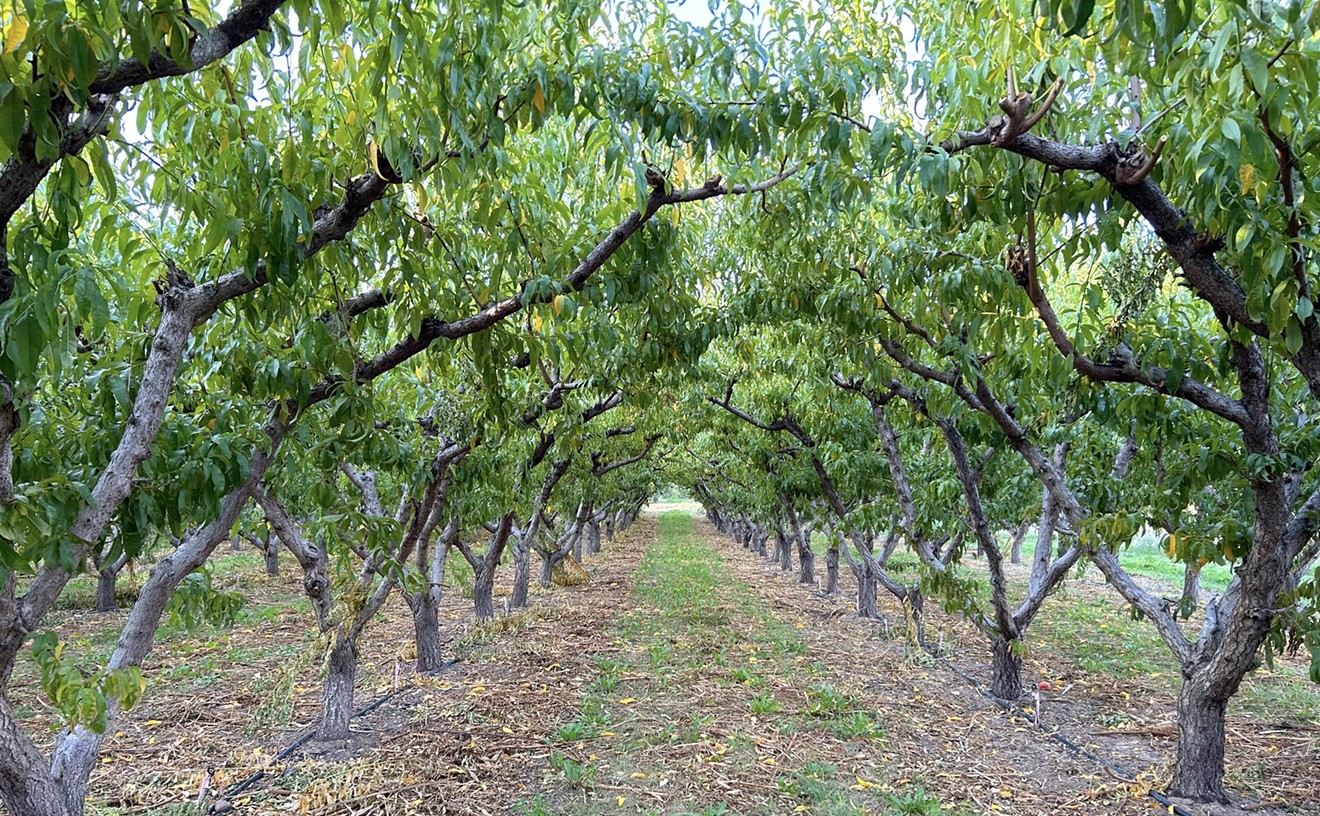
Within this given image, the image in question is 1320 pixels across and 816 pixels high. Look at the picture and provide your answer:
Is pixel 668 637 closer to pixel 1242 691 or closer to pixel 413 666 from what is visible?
pixel 413 666

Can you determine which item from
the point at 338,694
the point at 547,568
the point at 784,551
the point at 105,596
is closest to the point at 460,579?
the point at 338,694

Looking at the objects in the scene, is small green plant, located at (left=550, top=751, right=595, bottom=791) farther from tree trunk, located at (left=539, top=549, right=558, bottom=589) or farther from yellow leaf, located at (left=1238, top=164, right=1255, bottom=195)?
tree trunk, located at (left=539, top=549, right=558, bottom=589)

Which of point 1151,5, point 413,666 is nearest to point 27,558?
point 1151,5

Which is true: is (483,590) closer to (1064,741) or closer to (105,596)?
(105,596)

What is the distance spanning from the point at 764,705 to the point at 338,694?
3714 millimetres

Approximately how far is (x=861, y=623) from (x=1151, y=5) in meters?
11.8

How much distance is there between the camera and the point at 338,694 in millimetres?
6309

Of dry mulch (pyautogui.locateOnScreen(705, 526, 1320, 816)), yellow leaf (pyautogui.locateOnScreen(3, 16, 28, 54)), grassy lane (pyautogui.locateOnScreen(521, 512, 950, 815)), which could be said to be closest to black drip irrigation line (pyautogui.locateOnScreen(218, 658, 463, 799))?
grassy lane (pyautogui.locateOnScreen(521, 512, 950, 815))

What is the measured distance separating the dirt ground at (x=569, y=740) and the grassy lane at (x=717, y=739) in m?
0.03

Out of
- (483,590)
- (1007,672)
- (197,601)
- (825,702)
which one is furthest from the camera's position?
(483,590)

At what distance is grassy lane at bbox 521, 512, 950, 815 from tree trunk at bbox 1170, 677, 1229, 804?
1.59 metres

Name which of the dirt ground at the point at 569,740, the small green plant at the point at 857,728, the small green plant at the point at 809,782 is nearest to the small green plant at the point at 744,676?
the dirt ground at the point at 569,740

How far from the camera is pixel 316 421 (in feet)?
12.6

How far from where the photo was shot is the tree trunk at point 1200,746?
4.71 m
